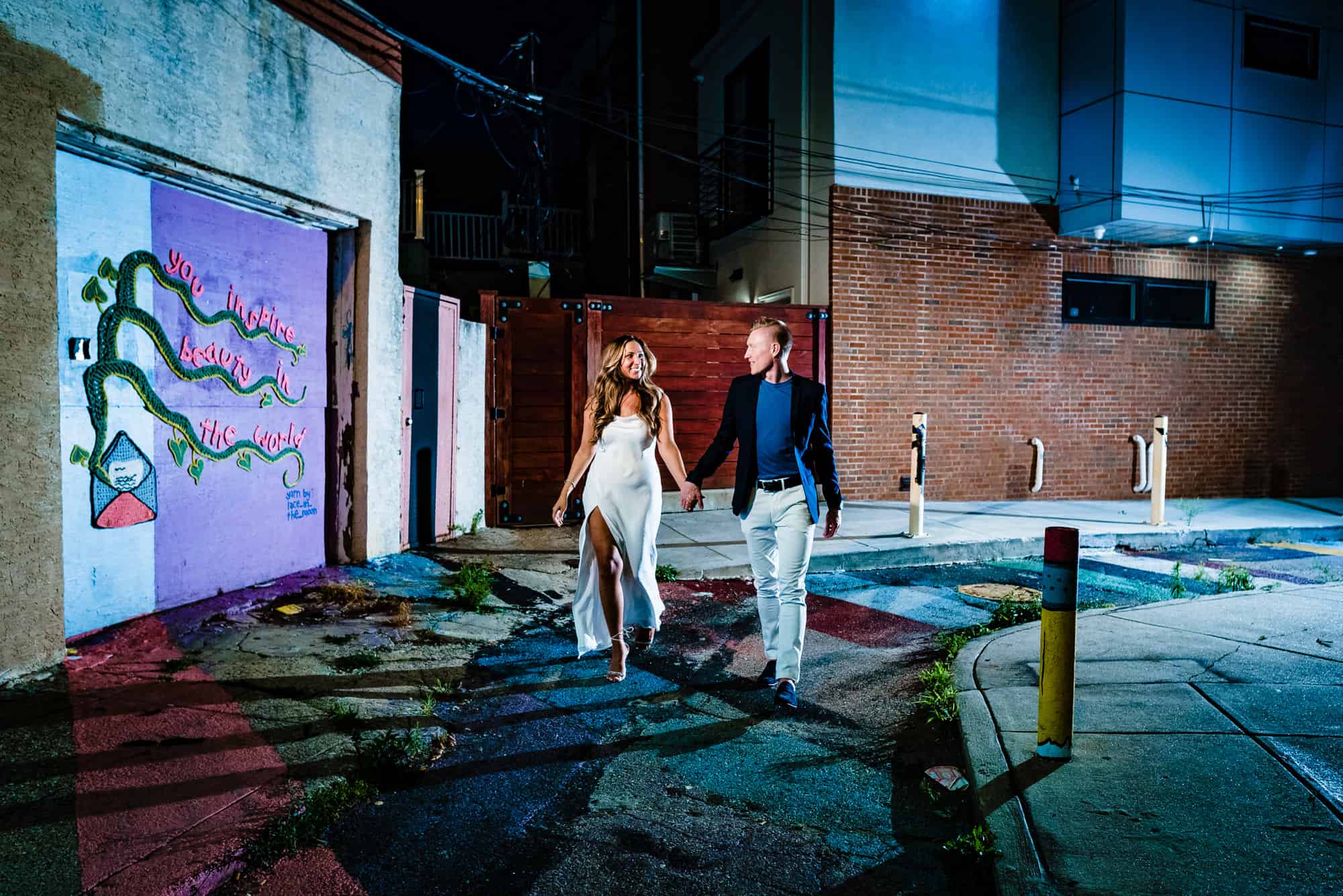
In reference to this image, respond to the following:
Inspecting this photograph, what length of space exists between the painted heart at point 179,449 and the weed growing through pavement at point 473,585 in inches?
82.8

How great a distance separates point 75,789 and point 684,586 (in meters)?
4.73

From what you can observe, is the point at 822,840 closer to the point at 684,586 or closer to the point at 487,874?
the point at 487,874

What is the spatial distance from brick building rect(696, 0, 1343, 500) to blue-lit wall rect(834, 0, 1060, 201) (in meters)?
0.03

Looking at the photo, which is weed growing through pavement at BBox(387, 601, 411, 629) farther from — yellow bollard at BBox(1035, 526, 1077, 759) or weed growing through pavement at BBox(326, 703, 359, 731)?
yellow bollard at BBox(1035, 526, 1077, 759)

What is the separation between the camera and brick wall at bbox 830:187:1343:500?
1162 centimetres

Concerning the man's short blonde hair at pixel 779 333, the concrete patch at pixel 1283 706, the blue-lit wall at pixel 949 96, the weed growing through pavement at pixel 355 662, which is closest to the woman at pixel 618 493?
the man's short blonde hair at pixel 779 333

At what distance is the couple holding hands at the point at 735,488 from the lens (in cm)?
436

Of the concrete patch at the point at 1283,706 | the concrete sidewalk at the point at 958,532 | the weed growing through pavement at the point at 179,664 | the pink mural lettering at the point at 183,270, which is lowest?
the weed growing through pavement at the point at 179,664

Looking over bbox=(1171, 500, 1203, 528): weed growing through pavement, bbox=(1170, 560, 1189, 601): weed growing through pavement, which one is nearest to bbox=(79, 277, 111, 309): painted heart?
bbox=(1170, 560, 1189, 601): weed growing through pavement

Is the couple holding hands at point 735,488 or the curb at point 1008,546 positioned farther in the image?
the curb at point 1008,546

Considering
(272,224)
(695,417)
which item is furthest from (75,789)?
(695,417)

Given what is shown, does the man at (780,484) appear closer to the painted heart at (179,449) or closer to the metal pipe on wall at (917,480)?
the painted heart at (179,449)

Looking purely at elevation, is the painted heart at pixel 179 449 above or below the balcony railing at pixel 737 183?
below

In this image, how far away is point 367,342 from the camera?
23.6 feet
